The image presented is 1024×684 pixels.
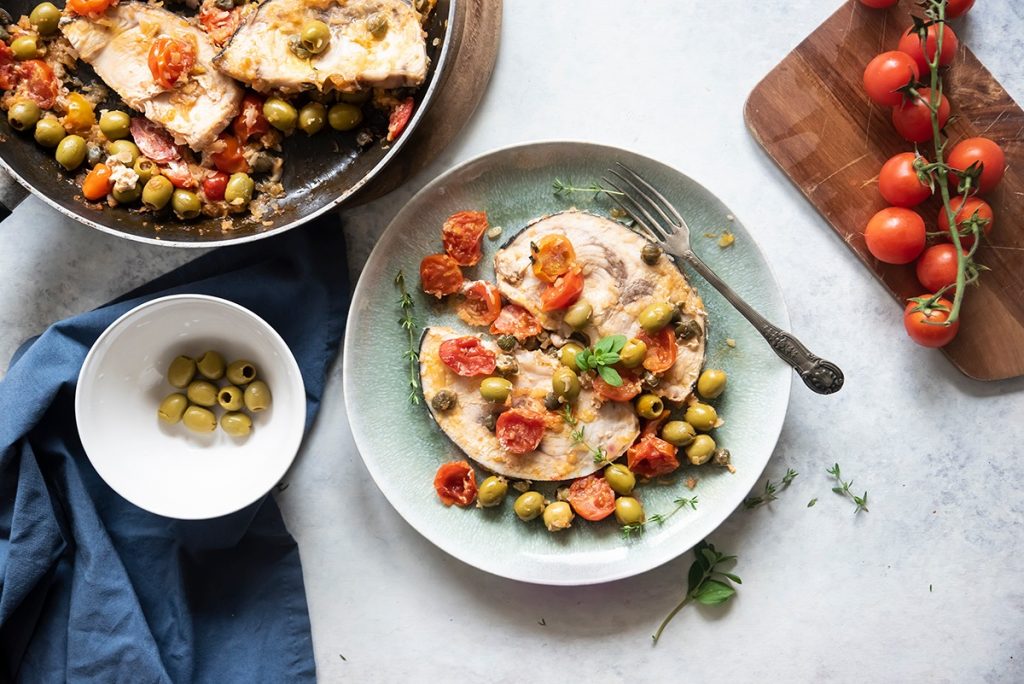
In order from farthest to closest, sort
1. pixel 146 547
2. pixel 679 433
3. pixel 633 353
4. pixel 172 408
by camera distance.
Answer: pixel 146 547 < pixel 172 408 < pixel 679 433 < pixel 633 353

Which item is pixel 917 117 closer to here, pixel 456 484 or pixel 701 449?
pixel 701 449

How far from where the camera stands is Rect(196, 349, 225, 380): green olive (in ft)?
10.7

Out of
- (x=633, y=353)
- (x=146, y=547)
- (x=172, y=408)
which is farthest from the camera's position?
(x=146, y=547)

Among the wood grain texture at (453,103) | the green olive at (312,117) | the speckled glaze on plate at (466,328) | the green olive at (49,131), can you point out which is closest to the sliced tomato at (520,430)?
the speckled glaze on plate at (466,328)

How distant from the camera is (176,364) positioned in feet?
10.7

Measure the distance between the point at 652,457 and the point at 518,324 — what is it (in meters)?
0.76

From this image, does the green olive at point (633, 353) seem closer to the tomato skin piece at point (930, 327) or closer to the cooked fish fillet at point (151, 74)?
the tomato skin piece at point (930, 327)

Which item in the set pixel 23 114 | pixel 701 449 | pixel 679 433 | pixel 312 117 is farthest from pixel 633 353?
pixel 23 114

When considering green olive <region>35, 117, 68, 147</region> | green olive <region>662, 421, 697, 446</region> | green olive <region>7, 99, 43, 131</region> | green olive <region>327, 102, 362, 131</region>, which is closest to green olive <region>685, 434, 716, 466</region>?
green olive <region>662, 421, 697, 446</region>

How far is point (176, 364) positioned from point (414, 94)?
147cm

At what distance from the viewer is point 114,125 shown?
3240 millimetres

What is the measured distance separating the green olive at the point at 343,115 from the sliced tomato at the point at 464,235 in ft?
1.79

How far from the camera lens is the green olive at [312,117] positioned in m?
3.21

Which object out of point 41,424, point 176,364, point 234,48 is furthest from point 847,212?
point 41,424
